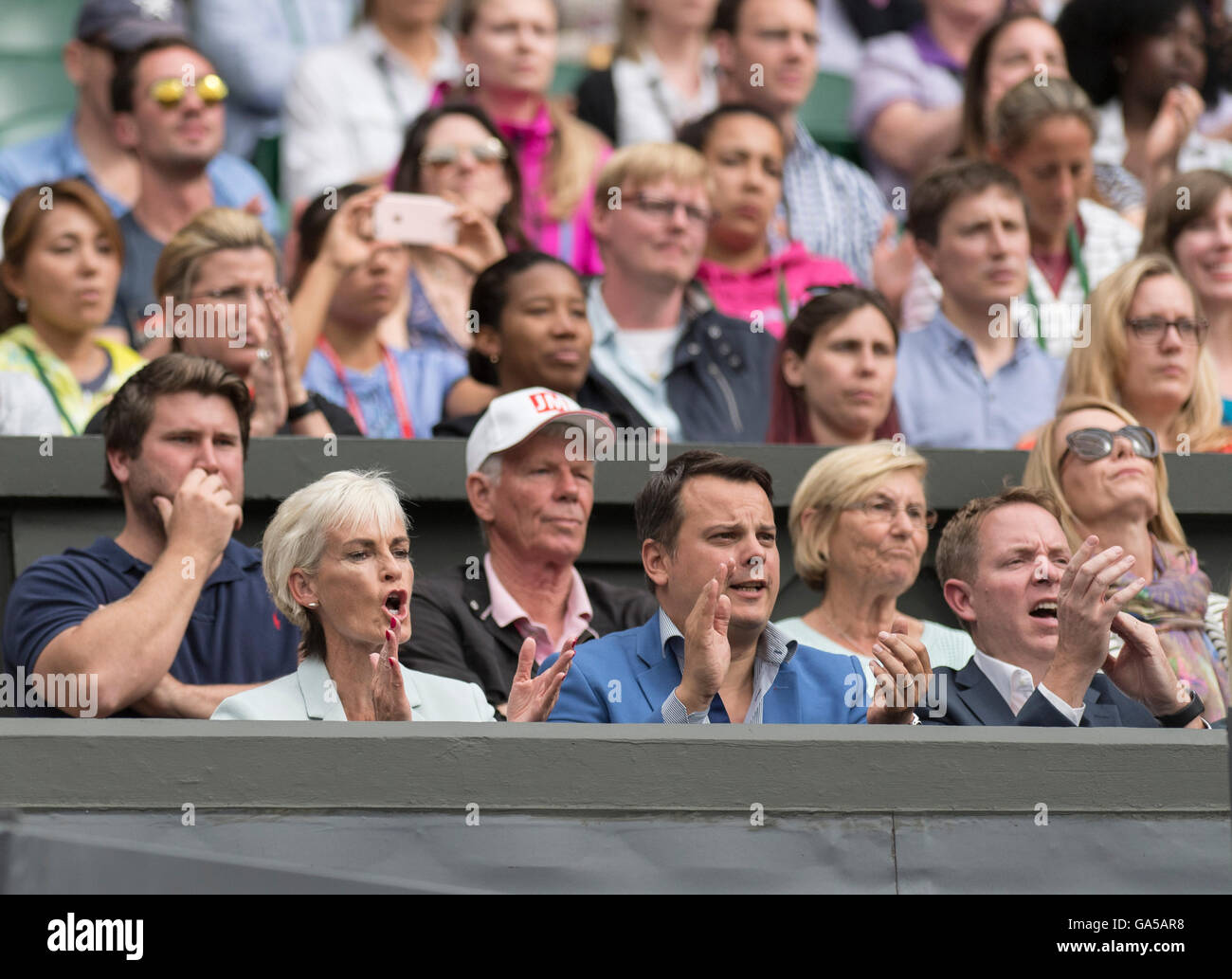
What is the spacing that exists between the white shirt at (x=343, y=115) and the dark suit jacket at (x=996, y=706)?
343cm

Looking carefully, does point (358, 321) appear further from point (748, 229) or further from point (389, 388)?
point (748, 229)

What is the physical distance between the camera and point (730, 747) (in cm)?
373

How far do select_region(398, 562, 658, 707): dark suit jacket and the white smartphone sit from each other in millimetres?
1563

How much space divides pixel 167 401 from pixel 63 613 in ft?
1.98

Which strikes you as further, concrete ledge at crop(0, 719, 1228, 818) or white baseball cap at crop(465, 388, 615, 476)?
white baseball cap at crop(465, 388, 615, 476)

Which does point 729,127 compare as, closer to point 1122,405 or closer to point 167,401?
point 1122,405

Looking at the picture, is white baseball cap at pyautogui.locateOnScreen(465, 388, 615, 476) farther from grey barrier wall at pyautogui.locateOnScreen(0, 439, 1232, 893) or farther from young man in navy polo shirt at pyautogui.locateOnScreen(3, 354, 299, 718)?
grey barrier wall at pyautogui.locateOnScreen(0, 439, 1232, 893)

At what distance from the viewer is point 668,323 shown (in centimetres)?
617

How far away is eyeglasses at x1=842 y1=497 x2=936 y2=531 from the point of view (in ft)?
15.8

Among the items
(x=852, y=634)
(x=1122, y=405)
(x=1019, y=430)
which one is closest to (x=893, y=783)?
(x=852, y=634)

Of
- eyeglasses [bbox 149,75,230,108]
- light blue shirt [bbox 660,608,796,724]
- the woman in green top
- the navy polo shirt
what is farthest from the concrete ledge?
eyeglasses [bbox 149,75,230,108]

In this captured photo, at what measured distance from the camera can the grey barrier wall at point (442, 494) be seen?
5172 millimetres
